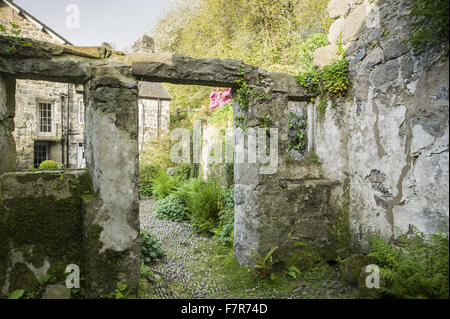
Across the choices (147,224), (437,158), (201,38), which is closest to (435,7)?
(437,158)

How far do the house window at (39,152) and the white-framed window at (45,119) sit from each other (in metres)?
0.53

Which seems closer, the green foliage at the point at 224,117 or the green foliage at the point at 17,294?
the green foliage at the point at 17,294

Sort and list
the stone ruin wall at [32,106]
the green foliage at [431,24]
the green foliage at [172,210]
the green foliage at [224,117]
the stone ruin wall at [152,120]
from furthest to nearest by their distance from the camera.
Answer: the stone ruin wall at [152,120] < the stone ruin wall at [32,106] < the green foliage at [224,117] < the green foliage at [172,210] < the green foliage at [431,24]

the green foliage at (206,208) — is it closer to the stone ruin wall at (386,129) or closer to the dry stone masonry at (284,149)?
the dry stone masonry at (284,149)

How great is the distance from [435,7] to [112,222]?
3869mm

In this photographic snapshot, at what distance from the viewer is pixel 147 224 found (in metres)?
6.61

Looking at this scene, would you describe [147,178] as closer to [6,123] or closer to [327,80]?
[6,123]

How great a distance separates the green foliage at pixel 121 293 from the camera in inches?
118

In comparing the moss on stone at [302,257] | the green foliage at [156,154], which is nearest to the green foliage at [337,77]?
the moss on stone at [302,257]

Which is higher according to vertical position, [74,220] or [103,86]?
[103,86]

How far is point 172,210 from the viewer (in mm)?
7113

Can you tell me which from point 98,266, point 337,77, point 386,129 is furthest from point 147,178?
point 386,129

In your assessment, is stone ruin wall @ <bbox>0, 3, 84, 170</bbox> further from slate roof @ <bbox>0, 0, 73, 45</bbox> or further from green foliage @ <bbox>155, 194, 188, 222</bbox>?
green foliage @ <bbox>155, 194, 188, 222</bbox>
